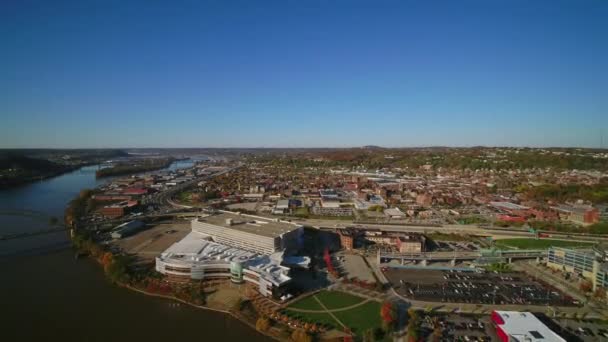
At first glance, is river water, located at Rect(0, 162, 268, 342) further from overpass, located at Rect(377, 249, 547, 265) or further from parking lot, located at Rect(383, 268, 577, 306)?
overpass, located at Rect(377, 249, 547, 265)

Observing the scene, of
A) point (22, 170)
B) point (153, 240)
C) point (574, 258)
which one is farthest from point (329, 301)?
point (22, 170)

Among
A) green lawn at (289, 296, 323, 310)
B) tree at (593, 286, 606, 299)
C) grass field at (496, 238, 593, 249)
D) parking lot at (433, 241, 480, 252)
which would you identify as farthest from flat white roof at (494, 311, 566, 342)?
grass field at (496, 238, 593, 249)

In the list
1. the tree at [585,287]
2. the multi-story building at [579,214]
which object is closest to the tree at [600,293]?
the tree at [585,287]

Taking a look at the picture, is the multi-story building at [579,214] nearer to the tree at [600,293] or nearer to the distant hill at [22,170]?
the tree at [600,293]

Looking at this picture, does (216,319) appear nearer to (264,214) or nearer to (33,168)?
(264,214)

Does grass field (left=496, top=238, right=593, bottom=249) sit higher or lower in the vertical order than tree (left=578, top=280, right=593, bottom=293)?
higher

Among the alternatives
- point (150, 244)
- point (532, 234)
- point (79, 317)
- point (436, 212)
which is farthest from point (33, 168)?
point (532, 234)

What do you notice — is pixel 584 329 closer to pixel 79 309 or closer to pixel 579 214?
pixel 579 214
